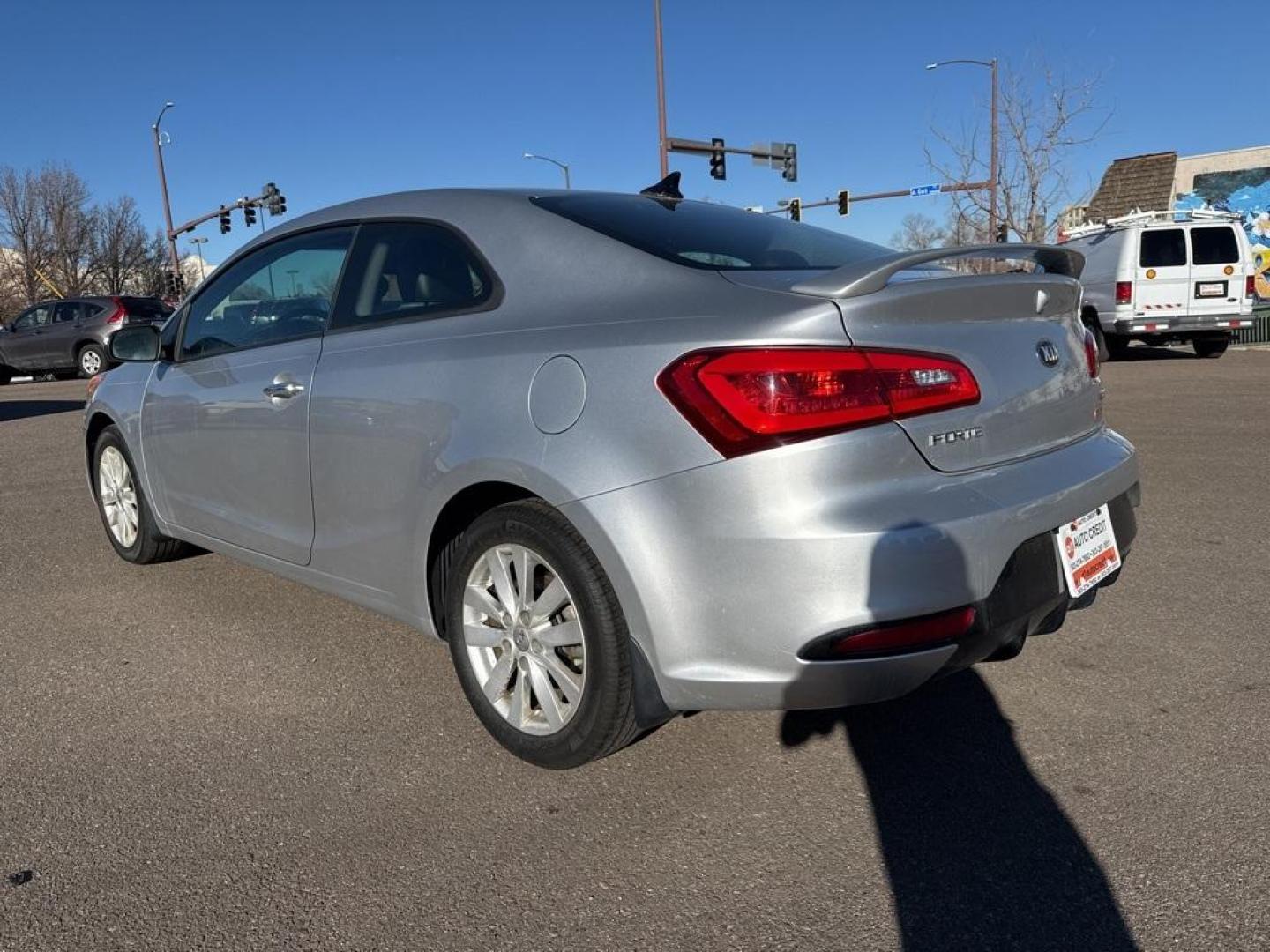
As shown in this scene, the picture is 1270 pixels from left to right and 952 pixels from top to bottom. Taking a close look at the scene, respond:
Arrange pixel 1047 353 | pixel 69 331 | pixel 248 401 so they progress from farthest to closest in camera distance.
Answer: pixel 69 331, pixel 248 401, pixel 1047 353

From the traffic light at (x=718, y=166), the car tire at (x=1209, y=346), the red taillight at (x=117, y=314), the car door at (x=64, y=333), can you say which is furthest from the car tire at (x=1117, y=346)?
the car door at (x=64, y=333)

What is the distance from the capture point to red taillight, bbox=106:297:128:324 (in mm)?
19078

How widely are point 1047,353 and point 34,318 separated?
21.8 metres

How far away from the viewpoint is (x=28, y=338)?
1973 centimetres

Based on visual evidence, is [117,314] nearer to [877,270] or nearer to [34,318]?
[34,318]

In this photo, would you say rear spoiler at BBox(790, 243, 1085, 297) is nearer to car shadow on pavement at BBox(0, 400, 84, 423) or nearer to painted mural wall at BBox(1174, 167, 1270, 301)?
car shadow on pavement at BBox(0, 400, 84, 423)

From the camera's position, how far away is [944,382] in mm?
2359

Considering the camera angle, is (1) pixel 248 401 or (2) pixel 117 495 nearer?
(1) pixel 248 401

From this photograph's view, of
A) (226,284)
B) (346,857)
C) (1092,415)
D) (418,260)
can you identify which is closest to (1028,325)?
(1092,415)

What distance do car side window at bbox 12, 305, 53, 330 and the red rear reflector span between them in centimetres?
2154

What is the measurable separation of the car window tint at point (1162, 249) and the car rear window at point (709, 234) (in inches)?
503

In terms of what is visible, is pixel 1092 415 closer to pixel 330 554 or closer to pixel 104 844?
pixel 330 554

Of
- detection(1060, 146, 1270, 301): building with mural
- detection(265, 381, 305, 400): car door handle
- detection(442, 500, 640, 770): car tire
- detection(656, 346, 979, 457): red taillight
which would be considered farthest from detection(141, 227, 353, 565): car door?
detection(1060, 146, 1270, 301): building with mural

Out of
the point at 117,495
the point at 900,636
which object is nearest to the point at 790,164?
the point at 117,495
